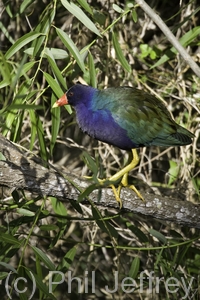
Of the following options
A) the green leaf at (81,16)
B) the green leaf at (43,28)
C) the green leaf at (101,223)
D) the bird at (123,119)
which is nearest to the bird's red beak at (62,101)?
the bird at (123,119)

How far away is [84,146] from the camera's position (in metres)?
3.69

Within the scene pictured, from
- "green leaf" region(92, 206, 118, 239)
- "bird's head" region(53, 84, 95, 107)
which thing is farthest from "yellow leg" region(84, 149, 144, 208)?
"bird's head" region(53, 84, 95, 107)

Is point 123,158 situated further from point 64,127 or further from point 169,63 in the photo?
point 169,63

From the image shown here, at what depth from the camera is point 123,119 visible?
9.62ft

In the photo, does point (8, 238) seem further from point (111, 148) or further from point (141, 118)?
point (111, 148)

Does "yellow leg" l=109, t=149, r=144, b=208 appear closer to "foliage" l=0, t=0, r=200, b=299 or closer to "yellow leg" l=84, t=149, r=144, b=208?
"yellow leg" l=84, t=149, r=144, b=208

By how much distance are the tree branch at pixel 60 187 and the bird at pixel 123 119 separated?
343 millimetres


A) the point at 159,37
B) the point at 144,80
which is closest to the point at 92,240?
the point at 144,80

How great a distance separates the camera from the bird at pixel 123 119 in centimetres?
293

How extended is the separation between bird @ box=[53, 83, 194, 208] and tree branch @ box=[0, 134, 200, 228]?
0.34 metres

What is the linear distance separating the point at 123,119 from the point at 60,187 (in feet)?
2.22

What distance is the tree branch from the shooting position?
233 cm

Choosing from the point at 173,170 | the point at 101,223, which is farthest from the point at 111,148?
the point at 101,223

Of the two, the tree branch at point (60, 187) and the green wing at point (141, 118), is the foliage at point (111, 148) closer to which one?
the green wing at point (141, 118)
